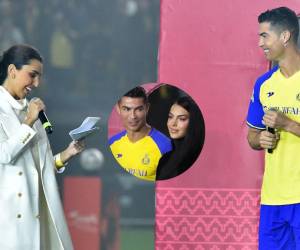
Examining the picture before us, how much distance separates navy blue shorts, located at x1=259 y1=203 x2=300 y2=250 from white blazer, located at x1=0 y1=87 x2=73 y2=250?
108 centimetres

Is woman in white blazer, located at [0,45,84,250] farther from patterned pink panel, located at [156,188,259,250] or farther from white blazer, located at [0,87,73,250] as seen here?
patterned pink panel, located at [156,188,259,250]

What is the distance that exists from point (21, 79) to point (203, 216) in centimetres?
136

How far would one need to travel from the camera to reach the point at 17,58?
146 inches

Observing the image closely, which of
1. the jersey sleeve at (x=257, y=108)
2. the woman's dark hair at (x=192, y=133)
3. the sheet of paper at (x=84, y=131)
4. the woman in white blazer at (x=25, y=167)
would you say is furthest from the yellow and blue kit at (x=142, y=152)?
the jersey sleeve at (x=257, y=108)

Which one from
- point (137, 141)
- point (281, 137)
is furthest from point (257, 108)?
point (137, 141)

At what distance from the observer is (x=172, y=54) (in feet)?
13.9

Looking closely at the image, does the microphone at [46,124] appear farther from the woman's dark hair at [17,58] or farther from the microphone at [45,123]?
the woman's dark hair at [17,58]

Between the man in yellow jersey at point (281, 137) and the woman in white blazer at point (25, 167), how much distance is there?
1.00m

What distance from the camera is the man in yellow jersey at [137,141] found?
4273 mm

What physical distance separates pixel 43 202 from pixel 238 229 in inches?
47.5

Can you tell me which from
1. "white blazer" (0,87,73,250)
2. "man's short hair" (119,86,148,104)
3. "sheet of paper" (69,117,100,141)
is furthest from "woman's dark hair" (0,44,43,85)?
"man's short hair" (119,86,148,104)

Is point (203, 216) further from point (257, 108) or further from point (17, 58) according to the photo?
point (17, 58)

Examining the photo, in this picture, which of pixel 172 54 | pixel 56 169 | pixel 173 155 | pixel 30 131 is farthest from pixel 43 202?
pixel 172 54

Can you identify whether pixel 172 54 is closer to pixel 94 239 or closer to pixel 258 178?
pixel 258 178
